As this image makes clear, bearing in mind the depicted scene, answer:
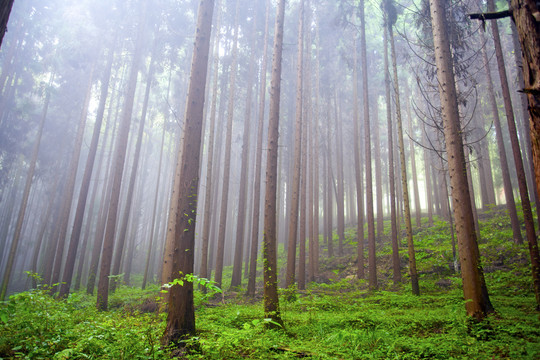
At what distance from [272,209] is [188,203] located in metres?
2.45

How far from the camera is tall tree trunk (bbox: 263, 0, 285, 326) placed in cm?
632

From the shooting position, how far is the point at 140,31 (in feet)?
50.3

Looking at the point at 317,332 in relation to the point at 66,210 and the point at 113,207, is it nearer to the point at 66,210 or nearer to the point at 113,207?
the point at 113,207

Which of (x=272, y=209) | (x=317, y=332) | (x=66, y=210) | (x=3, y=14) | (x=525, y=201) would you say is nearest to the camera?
(x=3, y=14)

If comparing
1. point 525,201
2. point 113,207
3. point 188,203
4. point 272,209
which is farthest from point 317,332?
point 113,207

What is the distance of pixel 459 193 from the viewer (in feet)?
20.2

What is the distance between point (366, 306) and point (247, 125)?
11200 millimetres

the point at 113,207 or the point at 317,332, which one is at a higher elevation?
the point at 113,207

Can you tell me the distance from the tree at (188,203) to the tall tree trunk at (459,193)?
538cm

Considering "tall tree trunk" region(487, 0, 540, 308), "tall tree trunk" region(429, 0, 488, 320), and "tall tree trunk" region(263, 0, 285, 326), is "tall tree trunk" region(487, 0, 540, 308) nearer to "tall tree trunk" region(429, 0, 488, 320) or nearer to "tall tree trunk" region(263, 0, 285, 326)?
"tall tree trunk" region(429, 0, 488, 320)

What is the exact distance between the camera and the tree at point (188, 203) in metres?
4.97

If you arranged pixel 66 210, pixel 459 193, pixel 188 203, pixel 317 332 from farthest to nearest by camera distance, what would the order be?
1. pixel 66 210
2. pixel 459 193
3. pixel 317 332
4. pixel 188 203

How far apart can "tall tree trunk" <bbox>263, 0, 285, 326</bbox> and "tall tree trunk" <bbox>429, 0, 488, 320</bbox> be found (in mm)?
3873

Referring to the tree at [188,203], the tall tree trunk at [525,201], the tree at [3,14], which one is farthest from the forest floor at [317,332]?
the tree at [3,14]
